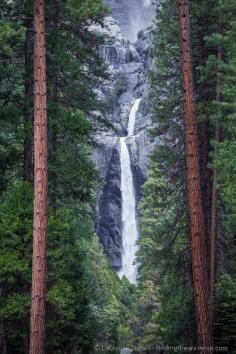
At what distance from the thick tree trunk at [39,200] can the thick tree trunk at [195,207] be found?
2711 mm

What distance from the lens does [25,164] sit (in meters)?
12.7

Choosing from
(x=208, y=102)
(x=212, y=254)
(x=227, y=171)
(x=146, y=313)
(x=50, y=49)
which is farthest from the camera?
(x=146, y=313)

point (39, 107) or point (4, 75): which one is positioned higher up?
point (4, 75)

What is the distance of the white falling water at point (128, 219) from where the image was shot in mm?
50237

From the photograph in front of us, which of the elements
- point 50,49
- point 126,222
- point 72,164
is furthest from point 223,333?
point 126,222

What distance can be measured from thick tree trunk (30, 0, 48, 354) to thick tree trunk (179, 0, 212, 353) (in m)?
2.71

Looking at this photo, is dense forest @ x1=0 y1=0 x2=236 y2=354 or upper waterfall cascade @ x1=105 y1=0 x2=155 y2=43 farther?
upper waterfall cascade @ x1=105 y1=0 x2=155 y2=43

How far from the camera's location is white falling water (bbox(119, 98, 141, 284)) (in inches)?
1978

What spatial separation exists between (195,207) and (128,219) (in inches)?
1676

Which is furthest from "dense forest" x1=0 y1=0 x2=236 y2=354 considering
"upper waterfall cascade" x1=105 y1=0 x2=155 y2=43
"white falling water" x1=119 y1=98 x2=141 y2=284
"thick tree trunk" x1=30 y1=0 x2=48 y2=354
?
"upper waterfall cascade" x1=105 y1=0 x2=155 y2=43

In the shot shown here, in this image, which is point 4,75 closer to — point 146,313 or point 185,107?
point 185,107

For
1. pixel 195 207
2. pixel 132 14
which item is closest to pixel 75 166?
pixel 195 207

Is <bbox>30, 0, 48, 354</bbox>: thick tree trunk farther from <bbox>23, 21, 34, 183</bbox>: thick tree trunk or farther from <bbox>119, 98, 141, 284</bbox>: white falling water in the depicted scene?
<bbox>119, 98, 141, 284</bbox>: white falling water

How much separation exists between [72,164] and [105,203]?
39.7 metres
